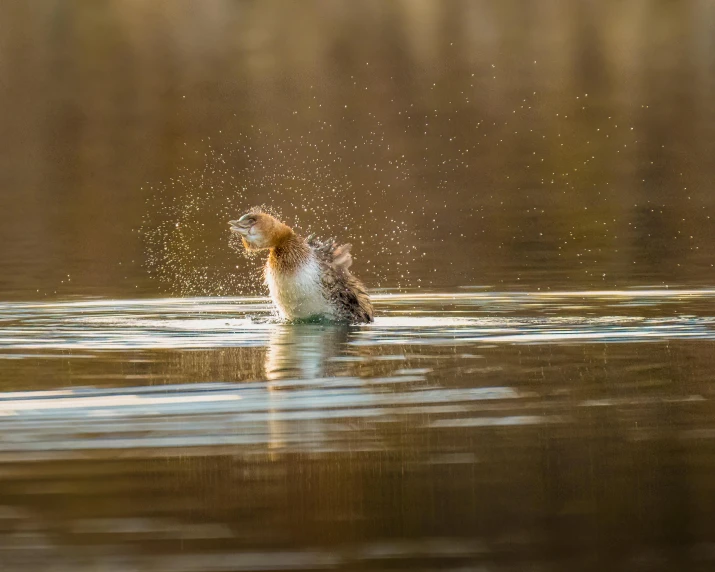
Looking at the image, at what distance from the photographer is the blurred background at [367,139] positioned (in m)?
22.0

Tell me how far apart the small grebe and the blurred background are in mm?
2896

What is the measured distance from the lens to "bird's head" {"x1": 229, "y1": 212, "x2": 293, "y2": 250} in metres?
15.3

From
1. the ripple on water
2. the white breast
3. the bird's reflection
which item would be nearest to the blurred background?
the ripple on water

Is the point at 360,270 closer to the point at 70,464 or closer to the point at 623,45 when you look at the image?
the point at 70,464

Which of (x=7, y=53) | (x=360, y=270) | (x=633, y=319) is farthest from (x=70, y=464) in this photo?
(x=7, y=53)

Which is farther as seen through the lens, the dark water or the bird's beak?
the bird's beak

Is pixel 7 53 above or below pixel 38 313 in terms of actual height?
above

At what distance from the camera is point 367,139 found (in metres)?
45.0

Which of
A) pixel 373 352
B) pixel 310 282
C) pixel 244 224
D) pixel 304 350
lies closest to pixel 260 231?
pixel 244 224

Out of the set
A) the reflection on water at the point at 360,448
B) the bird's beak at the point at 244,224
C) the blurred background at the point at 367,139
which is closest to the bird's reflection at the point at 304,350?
the reflection on water at the point at 360,448

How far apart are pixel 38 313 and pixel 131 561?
366 inches

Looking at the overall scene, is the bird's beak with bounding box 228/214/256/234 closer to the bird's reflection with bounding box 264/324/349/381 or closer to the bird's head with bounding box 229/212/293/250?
the bird's head with bounding box 229/212/293/250

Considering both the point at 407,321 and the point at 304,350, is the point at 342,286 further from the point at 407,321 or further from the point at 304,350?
the point at 304,350

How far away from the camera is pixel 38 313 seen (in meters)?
15.7
